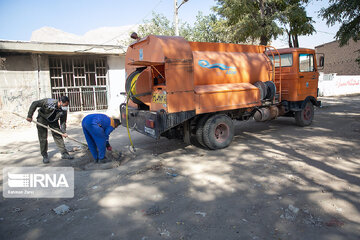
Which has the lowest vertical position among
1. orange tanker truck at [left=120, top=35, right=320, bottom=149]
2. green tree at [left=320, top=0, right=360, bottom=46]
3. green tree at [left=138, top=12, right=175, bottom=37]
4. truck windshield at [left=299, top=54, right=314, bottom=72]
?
orange tanker truck at [left=120, top=35, right=320, bottom=149]

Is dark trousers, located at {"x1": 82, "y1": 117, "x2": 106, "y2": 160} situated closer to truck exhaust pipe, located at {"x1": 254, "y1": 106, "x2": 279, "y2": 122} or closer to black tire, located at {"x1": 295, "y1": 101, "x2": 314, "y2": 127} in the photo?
truck exhaust pipe, located at {"x1": 254, "y1": 106, "x2": 279, "y2": 122}

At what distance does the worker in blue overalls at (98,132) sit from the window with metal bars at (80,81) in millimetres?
8040

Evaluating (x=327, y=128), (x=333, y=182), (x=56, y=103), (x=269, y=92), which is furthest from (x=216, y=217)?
(x=327, y=128)

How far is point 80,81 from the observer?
12125 millimetres

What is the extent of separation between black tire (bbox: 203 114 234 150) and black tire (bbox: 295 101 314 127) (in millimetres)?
3239

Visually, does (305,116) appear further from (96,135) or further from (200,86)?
(96,135)

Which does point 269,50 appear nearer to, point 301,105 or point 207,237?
point 301,105

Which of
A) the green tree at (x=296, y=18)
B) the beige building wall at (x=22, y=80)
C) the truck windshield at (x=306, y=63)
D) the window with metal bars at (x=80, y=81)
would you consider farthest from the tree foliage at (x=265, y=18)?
the beige building wall at (x=22, y=80)

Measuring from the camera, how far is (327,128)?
7613 mm

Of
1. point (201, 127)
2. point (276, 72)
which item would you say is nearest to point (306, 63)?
point (276, 72)

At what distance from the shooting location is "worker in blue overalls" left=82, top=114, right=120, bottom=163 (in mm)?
4438

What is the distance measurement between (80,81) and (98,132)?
8.73 m

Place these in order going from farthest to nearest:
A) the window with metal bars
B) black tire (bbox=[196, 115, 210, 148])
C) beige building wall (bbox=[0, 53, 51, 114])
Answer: the window with metal bars
beige building wall (bbox=[0, 53, 51, 114])
black tire (bbox=[196, 115, 210, 148])

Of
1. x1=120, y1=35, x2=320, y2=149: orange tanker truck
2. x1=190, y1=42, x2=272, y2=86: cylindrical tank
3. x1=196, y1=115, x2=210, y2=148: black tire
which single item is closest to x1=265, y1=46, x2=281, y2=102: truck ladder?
x1=120, y1=35, x2=320, y2=149: orange tanker truck
